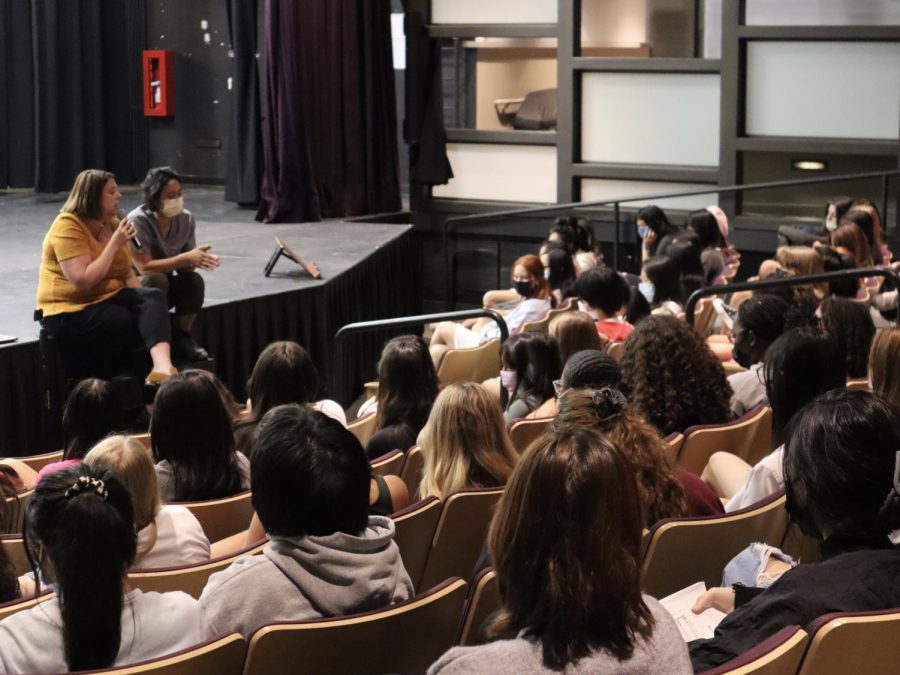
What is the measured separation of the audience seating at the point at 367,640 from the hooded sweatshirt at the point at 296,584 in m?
0.11

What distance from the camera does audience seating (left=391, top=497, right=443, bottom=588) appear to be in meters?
2.59

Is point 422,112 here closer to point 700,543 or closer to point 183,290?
point 183,290

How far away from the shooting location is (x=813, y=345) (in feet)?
9.86

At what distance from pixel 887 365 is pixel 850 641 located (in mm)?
1463

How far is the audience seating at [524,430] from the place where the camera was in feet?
11.6

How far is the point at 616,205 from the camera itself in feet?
28.3

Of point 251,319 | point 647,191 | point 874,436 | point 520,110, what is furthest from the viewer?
point 520,110

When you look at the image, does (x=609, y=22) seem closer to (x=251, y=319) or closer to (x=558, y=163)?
(x=558, y=163)

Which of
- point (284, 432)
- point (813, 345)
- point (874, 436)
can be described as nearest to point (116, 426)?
point (284, 432)

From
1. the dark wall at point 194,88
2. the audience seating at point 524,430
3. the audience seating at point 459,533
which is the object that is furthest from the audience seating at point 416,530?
the dark wall at point 194,88

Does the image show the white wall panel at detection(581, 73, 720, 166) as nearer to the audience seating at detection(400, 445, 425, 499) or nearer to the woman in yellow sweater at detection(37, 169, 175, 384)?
the woman in yellow sweater at detection(37, 169, 175, 384)

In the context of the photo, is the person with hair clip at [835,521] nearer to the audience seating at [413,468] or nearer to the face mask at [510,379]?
the audience seating at [413,468]

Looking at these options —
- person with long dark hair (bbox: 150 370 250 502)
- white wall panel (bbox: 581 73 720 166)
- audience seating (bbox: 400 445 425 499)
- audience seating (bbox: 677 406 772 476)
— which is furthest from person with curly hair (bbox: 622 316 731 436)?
white wall panel (bbox: 581 73 720 166)

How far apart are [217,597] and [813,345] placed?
1.60 m
